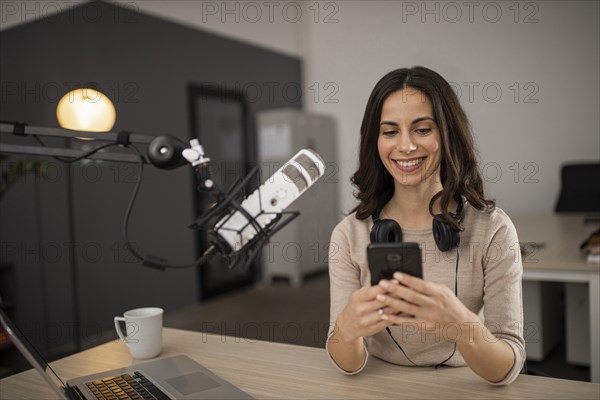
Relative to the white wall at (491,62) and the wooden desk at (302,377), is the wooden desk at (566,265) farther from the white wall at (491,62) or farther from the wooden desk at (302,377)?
the wooden desk at (302,377)

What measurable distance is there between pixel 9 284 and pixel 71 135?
2.50 metres

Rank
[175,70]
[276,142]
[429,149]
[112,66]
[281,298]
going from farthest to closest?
1. [276,142]
2. [281,298]
3. [175,70]
4. [112,66]
5. [429,149]

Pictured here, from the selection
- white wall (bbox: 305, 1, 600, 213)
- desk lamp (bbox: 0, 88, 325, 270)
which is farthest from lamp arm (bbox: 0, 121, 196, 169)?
white wall (bbox: 305, 1, 600, 213)

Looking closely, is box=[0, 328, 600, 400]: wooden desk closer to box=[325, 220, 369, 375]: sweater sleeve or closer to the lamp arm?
box=[325, 220, 369, 375]: sweater sleeve

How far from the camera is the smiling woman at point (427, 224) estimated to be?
1.20 meters

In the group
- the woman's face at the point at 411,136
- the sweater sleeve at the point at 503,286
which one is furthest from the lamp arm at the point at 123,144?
the sweater sleeve at the point at 503,286

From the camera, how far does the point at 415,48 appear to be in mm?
1723

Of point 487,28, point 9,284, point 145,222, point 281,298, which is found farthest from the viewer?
point 281,298

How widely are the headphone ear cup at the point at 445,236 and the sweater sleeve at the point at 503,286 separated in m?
0.07

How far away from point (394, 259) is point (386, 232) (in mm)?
304

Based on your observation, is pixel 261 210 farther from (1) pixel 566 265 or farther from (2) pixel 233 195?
(1) pixel 566 265

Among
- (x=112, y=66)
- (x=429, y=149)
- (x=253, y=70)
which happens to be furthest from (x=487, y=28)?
(x=253, y=70)

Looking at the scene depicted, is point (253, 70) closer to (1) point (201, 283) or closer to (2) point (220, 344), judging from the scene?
(1) point (201, 283)

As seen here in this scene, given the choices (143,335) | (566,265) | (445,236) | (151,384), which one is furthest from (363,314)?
(566,265)
